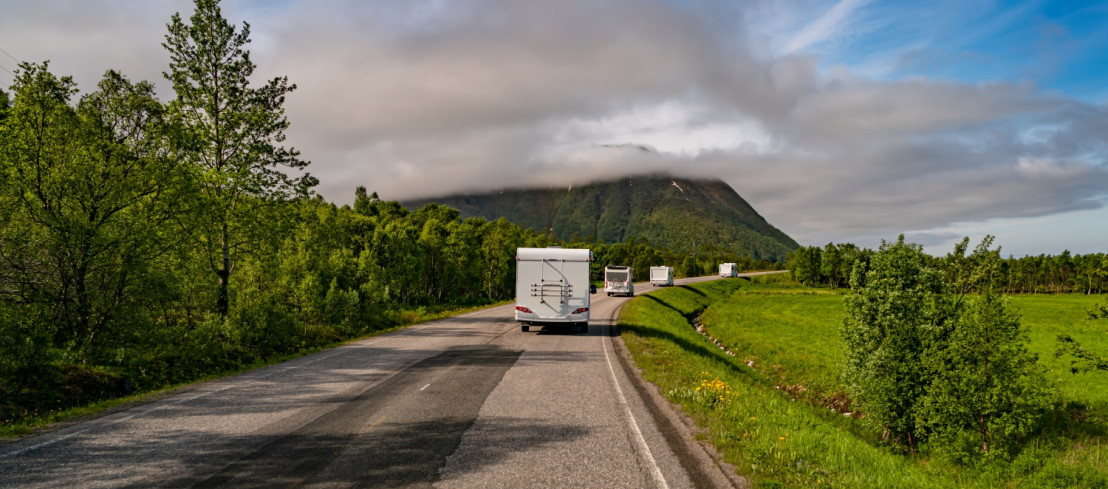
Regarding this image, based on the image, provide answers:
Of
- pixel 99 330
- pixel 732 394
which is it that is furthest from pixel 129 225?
pixel 732 394

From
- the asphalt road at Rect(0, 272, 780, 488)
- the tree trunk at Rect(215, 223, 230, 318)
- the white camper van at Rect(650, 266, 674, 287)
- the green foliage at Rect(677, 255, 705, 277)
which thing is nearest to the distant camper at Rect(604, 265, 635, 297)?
the white camper van at Rect(650, 266, 674, 287)

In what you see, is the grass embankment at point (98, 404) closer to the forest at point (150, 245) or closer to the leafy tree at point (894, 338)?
the forest at point (150, 245)

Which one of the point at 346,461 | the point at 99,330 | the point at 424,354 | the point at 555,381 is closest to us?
the point at 346,461

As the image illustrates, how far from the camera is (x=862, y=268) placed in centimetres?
1473

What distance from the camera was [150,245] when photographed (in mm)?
15141

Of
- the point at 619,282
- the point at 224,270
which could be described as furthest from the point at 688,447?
the point at 619,282

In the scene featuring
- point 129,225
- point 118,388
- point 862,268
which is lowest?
point 118,388

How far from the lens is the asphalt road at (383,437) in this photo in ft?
21.4

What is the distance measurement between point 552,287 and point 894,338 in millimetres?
13204

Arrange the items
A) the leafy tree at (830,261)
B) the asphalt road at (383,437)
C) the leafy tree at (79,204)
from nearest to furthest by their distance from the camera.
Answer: the asphalt road at (383,437) → the leafy tree at (79,204) → the leafy tree at (830,261)

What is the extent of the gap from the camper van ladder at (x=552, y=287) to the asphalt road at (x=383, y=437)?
8766mm

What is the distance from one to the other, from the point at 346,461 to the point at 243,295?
16.4 m

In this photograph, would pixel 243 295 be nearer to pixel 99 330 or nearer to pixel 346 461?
pixel 99 330

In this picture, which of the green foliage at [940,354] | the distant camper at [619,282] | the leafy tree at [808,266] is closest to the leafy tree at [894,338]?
the green foliage at [940,354]
